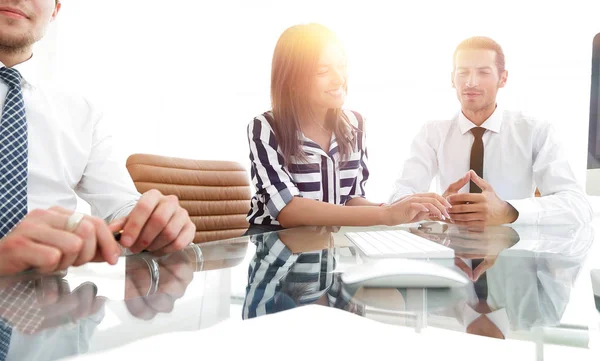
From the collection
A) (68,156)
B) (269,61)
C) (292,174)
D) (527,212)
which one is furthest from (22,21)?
(269,61)

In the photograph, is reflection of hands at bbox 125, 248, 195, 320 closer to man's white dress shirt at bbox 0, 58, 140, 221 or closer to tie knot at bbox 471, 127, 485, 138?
man's white dress shirt at bbox 0, 58, 140, 221

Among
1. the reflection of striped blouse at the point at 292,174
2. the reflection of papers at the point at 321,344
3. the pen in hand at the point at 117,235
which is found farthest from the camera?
the reflection of striped blouse at the point at 292,174

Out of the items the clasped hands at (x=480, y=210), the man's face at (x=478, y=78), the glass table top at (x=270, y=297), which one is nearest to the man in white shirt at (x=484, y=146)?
the man's face at (x=478, y=78)

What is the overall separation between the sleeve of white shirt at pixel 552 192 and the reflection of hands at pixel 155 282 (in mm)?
1002

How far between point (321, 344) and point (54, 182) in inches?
35.0

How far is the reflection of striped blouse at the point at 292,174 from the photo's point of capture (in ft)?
4.65

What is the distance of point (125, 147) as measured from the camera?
367cm

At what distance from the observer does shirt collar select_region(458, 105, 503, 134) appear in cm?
180

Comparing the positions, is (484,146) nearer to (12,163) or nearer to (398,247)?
(398,247)

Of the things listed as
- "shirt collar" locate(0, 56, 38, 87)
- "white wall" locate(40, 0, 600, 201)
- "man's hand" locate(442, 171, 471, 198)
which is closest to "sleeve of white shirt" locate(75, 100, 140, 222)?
"shirt collar" locate(0, 56, 38, 87)

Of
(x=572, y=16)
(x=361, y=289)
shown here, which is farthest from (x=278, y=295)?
(x=572, y=16)

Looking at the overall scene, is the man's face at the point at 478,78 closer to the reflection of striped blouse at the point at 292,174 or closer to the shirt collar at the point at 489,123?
the shirt collar at the point at 489,123

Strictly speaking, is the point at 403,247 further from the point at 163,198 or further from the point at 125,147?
the point at 125,147

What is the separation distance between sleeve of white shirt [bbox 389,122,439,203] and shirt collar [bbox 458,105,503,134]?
0.11m
